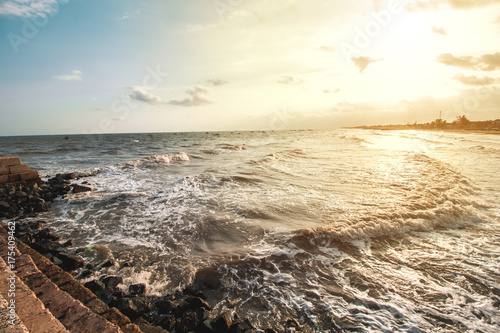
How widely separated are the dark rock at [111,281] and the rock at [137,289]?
27cm

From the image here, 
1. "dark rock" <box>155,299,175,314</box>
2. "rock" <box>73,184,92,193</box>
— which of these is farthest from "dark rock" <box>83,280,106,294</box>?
"rock" <box>73,184,92,193</box>

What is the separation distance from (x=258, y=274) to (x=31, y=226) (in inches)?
252

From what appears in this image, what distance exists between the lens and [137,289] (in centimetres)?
357

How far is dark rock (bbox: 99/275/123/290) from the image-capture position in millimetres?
3640

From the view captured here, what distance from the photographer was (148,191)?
10.0 metres

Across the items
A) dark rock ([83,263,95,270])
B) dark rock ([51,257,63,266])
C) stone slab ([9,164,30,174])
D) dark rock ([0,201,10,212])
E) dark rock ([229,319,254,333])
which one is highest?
stone slab ([9,164,30,174])

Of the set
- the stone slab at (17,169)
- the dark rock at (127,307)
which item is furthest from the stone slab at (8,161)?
the dark rock at (127,307)

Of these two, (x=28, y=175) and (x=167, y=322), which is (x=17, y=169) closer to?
(x=28, y=175)

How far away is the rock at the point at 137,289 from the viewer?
11.6 feet

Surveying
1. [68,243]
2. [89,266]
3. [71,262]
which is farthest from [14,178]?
[89,266]

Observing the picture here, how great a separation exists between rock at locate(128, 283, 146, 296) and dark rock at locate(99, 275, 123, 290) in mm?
272

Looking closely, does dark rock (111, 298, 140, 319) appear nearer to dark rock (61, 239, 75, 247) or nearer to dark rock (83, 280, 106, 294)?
dark rock (83, 280, 106, 294)

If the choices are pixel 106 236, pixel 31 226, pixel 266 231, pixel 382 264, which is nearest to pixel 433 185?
pixel 382 264

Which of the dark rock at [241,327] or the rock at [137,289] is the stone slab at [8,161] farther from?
the dark rock at [241,327]
